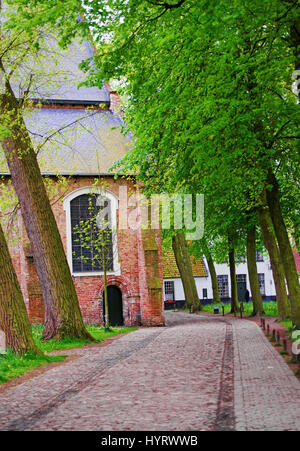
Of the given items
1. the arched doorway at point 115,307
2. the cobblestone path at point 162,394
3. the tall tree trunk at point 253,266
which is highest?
the tall tree trunk at point 253,266

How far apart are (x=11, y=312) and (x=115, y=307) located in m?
15.9

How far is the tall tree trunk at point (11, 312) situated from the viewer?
40.6ft

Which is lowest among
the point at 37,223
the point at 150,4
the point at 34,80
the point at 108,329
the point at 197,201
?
the point at 108,329

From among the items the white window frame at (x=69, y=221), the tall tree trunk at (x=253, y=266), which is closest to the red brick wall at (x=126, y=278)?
the white window frame at (x=69, y=221)

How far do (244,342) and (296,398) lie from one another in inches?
316

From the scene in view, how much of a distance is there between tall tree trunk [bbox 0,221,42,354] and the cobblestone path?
3.93ft

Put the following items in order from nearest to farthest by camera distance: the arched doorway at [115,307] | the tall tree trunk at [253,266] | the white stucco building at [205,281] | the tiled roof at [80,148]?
the tall tree trunk at [253,266]
the tiled roof at [80,148]
the arched doorway at [115,307]
the white stucco building at [205,281]

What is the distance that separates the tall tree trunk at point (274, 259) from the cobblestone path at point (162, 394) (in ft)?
25.3

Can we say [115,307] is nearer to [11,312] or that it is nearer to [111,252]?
[111,252]

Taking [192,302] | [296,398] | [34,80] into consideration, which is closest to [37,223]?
[34,80]

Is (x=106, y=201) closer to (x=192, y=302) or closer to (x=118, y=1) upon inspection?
(x=192, y=302)

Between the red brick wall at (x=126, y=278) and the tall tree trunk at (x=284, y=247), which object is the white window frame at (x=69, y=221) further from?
the tall tree trunk at (x=284, y=247)

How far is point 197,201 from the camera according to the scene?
22750 mm

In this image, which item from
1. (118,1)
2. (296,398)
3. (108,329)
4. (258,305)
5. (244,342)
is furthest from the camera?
(258,305)
